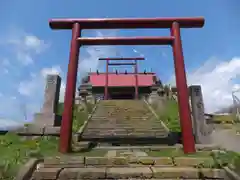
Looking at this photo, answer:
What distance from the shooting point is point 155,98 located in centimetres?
1592

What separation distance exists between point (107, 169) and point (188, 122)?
8.70 feet

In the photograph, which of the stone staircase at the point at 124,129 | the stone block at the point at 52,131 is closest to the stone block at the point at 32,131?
the stone block at the point at 52,131

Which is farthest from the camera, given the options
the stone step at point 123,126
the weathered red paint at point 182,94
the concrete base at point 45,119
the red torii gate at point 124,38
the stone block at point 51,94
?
the stone step at point 123,126

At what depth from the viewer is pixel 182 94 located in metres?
5.56

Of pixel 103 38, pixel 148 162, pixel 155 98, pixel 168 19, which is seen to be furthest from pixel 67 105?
pixel 155 98

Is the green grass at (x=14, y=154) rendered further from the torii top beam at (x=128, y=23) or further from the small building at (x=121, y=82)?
the small building at (x=121, y=82)

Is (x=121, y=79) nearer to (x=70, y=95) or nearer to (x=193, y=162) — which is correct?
(x=70, y=95)

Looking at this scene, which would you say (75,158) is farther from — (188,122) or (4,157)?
(188,122)

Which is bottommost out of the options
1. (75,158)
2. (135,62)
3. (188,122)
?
(75,158)

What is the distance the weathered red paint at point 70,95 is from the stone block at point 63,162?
4.28ft

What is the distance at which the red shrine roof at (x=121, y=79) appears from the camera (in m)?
23.0

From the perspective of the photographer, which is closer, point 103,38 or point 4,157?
point 4,157

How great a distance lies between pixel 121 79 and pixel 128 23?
17025mm

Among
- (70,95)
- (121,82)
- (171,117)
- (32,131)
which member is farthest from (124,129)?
(121,82)
